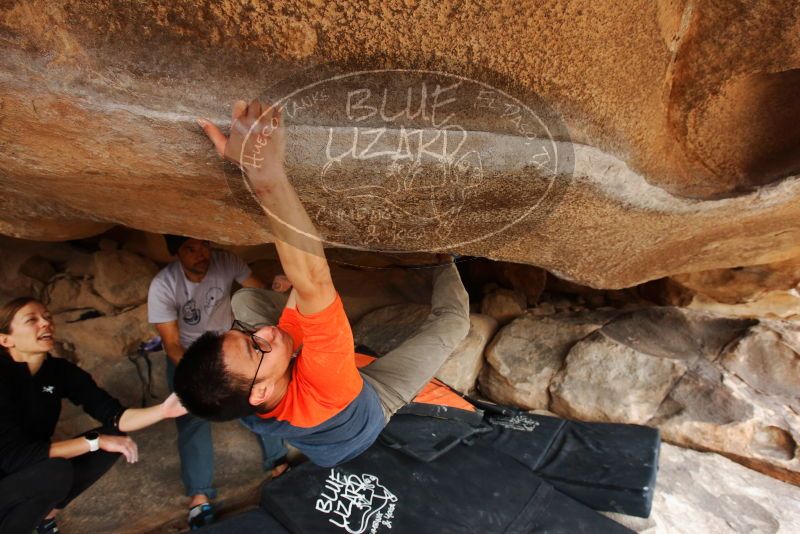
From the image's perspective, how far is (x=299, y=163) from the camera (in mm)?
1273

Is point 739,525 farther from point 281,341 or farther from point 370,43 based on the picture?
point 370,43

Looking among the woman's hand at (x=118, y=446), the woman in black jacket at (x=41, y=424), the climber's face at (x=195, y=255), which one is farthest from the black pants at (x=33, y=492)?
the climber's face at (x=195, y=255)

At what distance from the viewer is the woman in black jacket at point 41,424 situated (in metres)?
1.67

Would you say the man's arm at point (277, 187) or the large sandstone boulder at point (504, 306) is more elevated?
the man's arm at point (277, 187)

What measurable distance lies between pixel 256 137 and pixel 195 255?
3.96ft

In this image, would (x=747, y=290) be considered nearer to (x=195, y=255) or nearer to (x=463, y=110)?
(x=463, y=110)

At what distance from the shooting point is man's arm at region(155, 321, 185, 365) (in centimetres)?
219

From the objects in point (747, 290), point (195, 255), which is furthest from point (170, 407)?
point (747, 290)

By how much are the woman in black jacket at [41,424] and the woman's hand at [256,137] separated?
1.16m

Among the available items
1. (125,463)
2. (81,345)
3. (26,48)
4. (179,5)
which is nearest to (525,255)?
(179,5)

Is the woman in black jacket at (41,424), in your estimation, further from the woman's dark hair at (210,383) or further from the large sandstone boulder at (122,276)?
the large sandstone boulder at (122,276)

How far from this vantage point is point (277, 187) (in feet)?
3.84

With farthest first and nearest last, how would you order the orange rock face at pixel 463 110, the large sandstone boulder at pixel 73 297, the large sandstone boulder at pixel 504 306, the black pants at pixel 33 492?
the large sandstone boulder at pixel 504 306
the large sandstone boulder at pixel 73 297
the black pants at pixel 33 492
the orange rock face at pixel 463 110

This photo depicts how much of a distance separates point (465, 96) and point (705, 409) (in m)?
2.29
